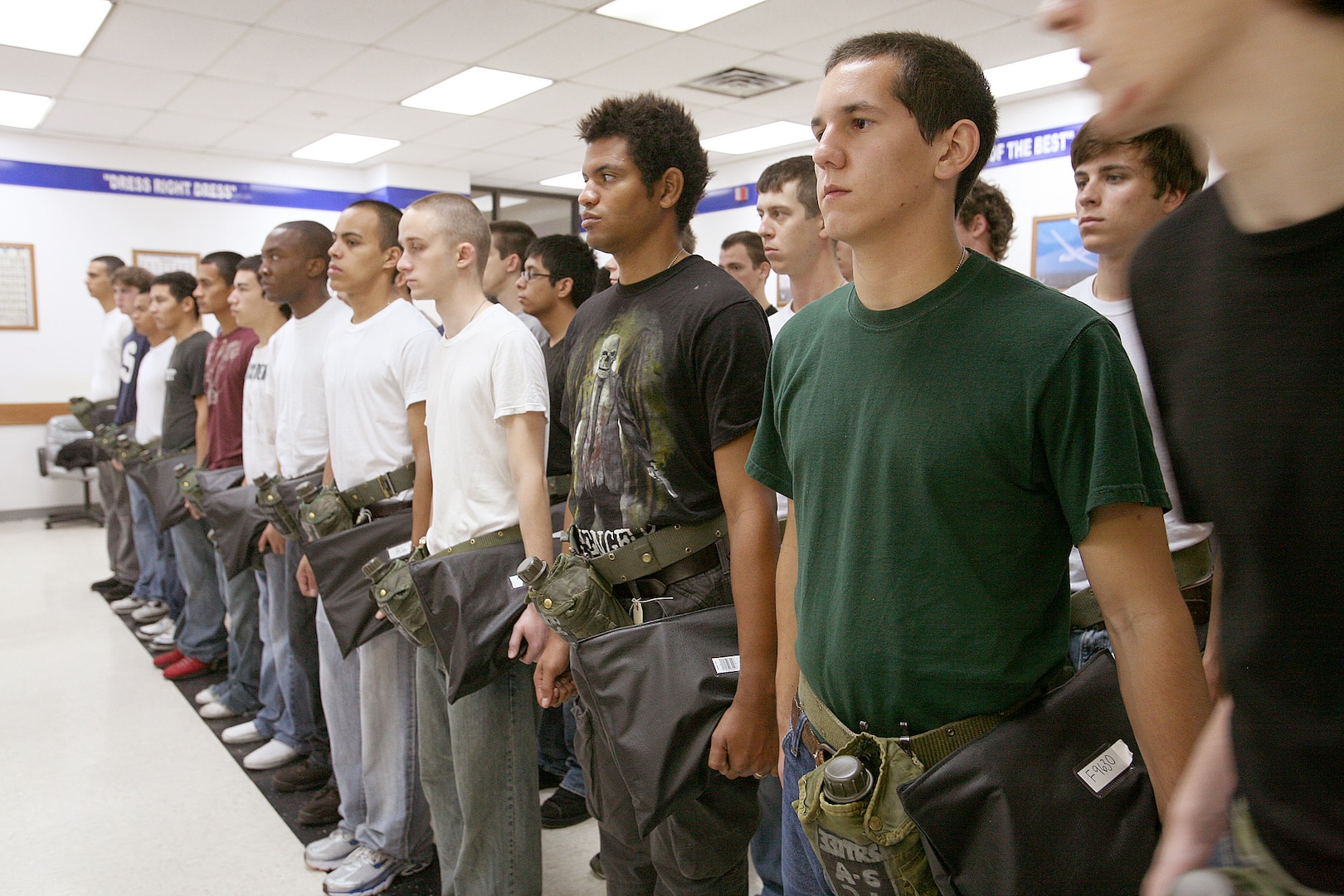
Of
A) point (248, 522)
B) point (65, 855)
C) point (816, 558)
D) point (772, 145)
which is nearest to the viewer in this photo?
point (816, 558)

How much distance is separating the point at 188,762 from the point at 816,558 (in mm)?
3013

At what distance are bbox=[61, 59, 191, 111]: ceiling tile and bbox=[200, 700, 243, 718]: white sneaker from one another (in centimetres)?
486

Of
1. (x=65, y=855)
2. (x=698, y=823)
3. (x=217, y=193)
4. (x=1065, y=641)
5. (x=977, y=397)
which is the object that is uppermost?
(x=217, y=193)

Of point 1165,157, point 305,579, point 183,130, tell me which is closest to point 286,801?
point 305,579

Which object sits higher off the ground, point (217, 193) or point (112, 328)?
point (217, 193)

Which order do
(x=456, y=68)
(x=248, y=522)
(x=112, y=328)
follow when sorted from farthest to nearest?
1. (x=456, y=68)
2. (x=112, y=328)
3. (x=248, y=522)

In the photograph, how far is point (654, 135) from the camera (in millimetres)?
1821

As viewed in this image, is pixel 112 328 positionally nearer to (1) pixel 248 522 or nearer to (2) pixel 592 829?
(1) pixel 248 522

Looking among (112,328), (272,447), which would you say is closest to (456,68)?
(112,328)

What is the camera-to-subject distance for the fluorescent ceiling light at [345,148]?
8617 mm

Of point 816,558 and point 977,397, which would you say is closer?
point 977,397

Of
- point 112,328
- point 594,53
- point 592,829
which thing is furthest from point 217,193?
point 592,829

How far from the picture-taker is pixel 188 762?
3.33m

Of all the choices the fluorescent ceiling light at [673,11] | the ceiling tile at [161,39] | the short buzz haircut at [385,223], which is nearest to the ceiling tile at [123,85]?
the ceiling tile at [161,39]
